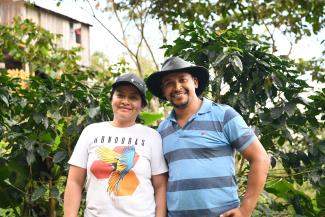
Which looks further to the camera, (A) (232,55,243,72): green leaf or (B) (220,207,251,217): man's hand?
(A) (232,55,243,72): green leaf

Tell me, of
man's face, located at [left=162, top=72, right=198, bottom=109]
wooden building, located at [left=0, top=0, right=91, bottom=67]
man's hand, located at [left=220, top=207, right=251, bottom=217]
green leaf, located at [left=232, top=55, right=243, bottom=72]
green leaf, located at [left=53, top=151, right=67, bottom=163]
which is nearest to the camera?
man's hand, located at [left=220, top=207, right=251, bottom=217]

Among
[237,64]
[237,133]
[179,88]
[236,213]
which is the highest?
[237,64]

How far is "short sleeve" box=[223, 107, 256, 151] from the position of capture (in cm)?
213

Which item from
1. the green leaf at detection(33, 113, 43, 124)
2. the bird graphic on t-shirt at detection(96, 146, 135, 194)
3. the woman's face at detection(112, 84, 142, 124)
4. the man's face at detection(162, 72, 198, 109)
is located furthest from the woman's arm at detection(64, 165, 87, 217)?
the green leaf at detection(33, 113, 43, 124)

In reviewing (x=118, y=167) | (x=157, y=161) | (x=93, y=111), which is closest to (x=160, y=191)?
(x=157, y=161)

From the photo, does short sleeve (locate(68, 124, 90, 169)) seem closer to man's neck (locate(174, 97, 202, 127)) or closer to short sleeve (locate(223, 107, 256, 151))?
man's neck (locate(174, 97, 202, 127))

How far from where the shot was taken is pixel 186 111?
2262 mm

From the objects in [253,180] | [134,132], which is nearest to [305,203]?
[253,180]

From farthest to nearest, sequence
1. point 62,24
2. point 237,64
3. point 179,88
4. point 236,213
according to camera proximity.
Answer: point 62,24 → point 237,64 → point 179,88 → point 236,213

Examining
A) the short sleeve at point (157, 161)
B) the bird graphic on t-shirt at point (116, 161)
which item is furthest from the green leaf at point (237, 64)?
the bird graphic on t-shirt at point (116, 161)

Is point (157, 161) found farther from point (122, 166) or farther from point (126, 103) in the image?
point (126, 103)

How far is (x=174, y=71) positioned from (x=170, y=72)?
0.02 metres

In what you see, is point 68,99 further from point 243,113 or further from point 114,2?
point 114,2

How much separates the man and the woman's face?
174mm
